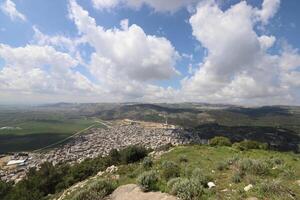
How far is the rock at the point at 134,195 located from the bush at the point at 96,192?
0.53 meters

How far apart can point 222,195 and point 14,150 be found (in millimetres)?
134871

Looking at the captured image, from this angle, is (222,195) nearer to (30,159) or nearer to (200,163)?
(200,163)

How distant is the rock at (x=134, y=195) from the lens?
10861mm

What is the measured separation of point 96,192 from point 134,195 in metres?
2.06

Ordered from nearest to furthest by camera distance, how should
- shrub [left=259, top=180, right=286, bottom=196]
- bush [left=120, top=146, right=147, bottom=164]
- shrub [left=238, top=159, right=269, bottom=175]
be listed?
shrub [left=259, top=180, right=286, bottom=196], shrub [left=238, top=159, right=269, bottom=175], bush [left=120, top=146, right=147, bottom=164]

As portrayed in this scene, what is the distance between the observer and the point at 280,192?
1000 cm

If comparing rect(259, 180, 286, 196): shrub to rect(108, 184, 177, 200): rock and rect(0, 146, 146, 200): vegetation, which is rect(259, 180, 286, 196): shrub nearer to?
rect(108, 184, 177, 200): rock

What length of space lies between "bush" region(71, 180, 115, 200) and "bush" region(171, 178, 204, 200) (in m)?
3.87

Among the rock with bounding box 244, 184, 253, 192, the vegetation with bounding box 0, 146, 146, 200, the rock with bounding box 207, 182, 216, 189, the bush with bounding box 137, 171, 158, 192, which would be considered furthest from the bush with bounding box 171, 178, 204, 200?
the vegetation with bounding box 0, 146, 146, 200

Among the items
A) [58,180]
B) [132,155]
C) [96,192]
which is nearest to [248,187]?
[96,192]

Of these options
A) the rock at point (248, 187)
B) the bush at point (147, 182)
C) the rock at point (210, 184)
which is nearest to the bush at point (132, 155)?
the bush at point (147, 182)

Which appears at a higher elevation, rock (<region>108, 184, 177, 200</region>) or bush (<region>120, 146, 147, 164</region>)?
rock (<region>108, 184, 177, 200</region>)

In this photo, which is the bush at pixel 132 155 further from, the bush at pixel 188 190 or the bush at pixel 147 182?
the bush at pixel 188 190

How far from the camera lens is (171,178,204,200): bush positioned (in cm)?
1030
